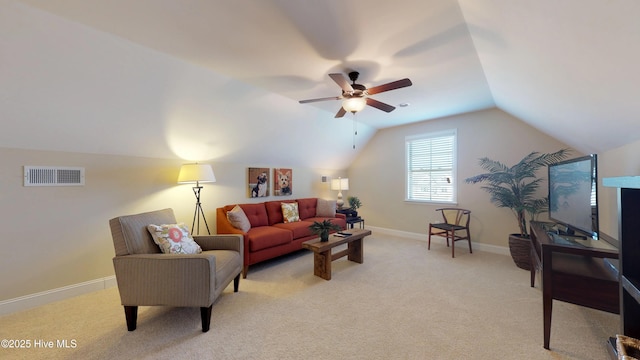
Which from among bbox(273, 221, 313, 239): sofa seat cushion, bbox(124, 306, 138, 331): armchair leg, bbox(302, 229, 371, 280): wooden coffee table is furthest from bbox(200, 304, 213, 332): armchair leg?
bbox(273, 221, 313, 239): sofa seat cushion

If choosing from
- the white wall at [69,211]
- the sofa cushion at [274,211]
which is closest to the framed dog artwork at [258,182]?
the sofa cushion at [274,211]

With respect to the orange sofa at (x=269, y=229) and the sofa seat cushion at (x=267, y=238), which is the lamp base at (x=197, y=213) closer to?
the orange sofa at (x=269, y=229)

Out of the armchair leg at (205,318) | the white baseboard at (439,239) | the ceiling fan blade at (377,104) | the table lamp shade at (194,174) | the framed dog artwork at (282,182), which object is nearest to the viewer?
the armchair leg at (205,318)

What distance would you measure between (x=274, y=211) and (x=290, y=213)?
295 mm

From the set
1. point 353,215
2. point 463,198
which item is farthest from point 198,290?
point 463,198

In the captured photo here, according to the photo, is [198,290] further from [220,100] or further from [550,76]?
[550,76]

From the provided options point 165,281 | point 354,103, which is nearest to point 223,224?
A: point 165,281

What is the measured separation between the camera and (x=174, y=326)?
2057 mm

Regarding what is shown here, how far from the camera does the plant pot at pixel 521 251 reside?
3236 millimetres

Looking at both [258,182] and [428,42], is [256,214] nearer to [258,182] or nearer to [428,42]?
[258,182]

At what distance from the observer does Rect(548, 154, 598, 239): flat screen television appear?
185 cm

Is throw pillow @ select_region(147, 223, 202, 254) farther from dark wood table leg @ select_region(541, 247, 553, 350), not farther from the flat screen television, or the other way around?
the flat screen television

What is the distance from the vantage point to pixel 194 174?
3.19 meters

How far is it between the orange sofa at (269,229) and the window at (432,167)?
179 centimetres
